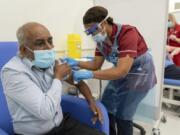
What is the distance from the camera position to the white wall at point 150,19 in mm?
2295

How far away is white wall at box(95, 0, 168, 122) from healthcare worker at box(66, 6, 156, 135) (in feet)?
2.18

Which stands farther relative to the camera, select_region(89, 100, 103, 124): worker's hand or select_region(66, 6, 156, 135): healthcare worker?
select_region(66, 6, 156, 135): healthcare worker

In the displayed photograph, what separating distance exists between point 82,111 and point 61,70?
35cm

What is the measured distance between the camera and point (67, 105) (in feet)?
4.95

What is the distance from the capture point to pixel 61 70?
1.27 metres

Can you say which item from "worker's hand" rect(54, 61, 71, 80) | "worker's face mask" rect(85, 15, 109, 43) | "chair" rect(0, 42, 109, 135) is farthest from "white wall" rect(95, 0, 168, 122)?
Answer: "worker's hand" rect(54, 61, 71, 80)

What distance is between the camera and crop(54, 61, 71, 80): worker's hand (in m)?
1.24

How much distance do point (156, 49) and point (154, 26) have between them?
26 cm

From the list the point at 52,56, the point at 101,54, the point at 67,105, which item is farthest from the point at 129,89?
the point at 52,56

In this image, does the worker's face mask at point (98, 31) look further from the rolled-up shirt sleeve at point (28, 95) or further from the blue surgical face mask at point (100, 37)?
the rolled-up shirt sleeve at point (28, 95)

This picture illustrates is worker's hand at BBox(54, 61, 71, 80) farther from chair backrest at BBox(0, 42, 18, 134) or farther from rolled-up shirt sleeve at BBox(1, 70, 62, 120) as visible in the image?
chair backrest at BBox(0, 42, 18, 134)

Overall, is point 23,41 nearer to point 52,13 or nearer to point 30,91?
point 30,91

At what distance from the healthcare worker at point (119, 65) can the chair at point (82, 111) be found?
18 cm

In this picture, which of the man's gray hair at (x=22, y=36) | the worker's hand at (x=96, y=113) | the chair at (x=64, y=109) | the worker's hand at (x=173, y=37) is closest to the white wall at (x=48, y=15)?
the chair at (x=64, y=109)
